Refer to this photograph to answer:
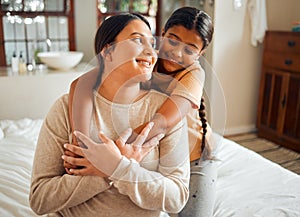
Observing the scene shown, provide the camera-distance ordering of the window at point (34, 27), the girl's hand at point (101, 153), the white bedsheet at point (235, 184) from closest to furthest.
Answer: the girl's hand at point (101, 153), the white bedsheet at point (235, 184), the window at point (34, 27)

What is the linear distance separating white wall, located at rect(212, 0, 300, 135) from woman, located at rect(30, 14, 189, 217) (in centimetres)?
238

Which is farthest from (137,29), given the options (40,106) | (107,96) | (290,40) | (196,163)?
(290,40)

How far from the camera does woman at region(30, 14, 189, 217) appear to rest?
2.69 feet

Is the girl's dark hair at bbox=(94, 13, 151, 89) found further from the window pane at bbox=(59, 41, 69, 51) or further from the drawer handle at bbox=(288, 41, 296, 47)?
the window pane at bbox=(59, 41, 69, 51)

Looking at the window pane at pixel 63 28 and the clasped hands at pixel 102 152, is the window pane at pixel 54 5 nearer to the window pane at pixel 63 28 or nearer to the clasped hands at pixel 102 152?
the window pane at pixel 63 28

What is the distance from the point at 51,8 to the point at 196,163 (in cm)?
252

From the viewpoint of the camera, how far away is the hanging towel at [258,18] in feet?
10.3

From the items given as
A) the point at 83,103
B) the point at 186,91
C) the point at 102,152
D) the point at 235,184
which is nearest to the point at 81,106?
the point at 83,103

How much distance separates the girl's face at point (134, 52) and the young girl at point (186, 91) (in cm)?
12

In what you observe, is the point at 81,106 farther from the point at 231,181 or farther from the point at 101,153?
the point at 231,181

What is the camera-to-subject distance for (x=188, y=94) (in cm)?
100

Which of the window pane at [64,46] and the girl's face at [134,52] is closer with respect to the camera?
the girl's face at [134,52]

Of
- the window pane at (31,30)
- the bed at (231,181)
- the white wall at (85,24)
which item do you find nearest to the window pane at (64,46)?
the white wall at (85,24)

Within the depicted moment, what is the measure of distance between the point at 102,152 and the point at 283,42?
104 inches
